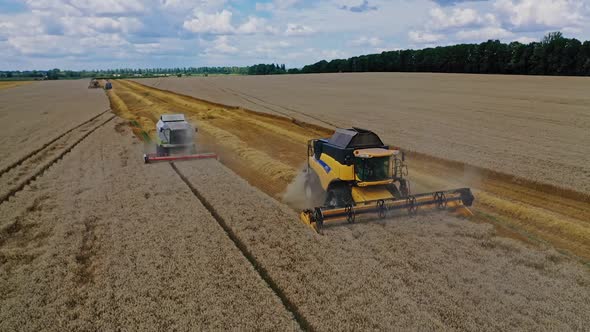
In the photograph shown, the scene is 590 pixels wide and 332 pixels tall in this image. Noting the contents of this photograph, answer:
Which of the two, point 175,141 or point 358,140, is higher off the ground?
point 358,140

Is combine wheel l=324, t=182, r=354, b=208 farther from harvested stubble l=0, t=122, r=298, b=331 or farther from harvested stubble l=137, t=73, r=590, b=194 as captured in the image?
harvested stubble l=137, t=73, r=590, b=194

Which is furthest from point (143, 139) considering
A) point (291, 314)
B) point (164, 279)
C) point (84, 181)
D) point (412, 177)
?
point (291, 314)

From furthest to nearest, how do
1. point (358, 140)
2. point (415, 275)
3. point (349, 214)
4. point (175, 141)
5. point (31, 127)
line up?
point (31, 127)
point (175, 141)
point (358, 140)
point (349, 214)
point (415, 275)

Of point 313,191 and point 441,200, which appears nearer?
point 441,200

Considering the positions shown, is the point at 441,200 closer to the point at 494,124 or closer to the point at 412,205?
the point at 412,205

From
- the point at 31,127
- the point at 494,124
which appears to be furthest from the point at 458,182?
the point at 31,127

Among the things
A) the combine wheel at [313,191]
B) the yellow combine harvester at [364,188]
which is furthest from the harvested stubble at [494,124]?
the combine wheel at [313,191]

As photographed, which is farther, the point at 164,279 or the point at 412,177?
the point at 412,177

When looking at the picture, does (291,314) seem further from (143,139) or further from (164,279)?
(143,139)
